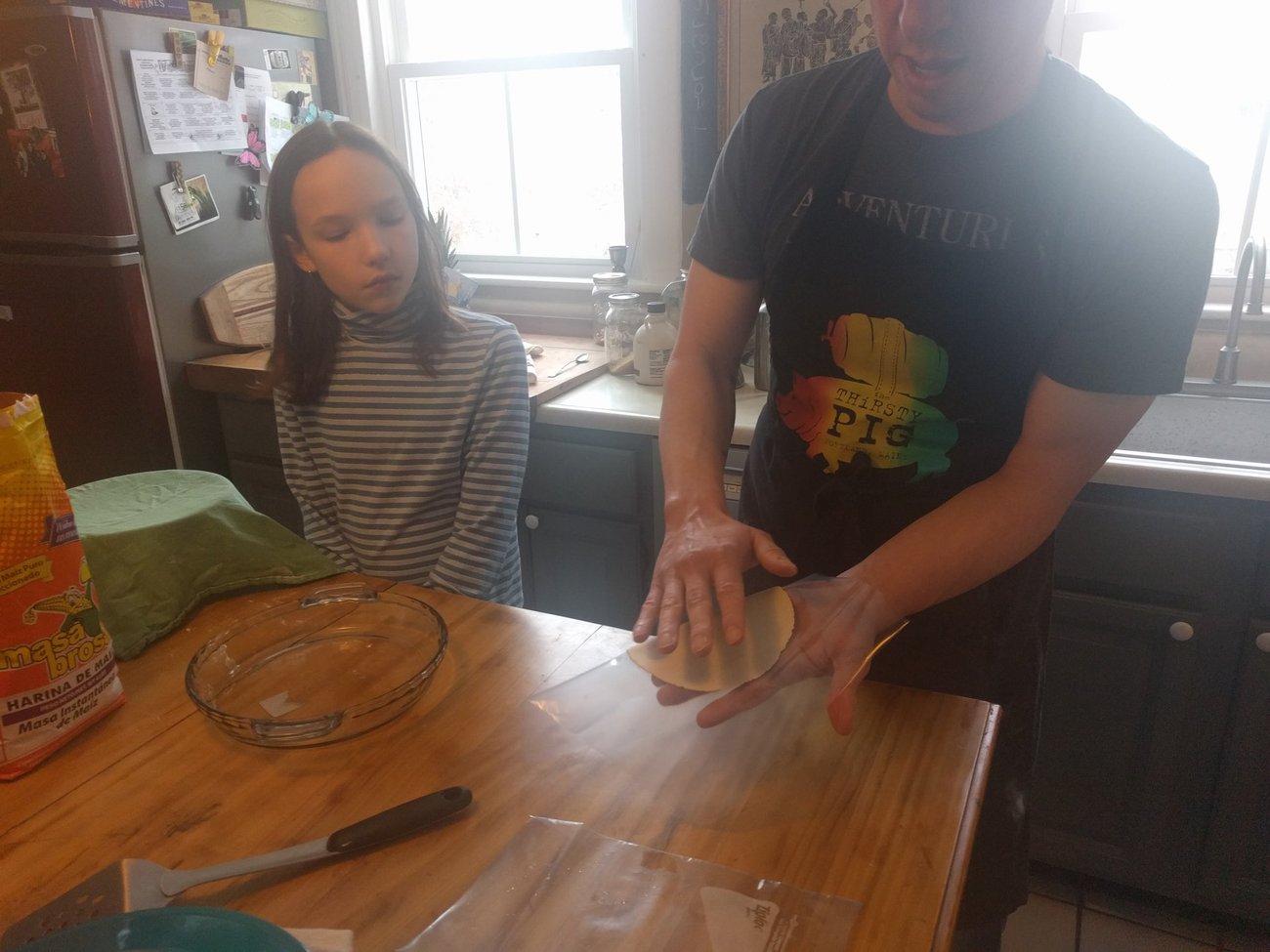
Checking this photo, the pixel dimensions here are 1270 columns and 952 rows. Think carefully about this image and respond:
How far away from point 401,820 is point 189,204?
6.33 feet

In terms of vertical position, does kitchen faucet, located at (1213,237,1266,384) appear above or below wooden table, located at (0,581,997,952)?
above

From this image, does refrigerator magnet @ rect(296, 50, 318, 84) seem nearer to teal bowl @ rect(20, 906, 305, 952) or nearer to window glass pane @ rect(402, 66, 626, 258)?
window glass pane @ rect(402, 66, 626, 258)

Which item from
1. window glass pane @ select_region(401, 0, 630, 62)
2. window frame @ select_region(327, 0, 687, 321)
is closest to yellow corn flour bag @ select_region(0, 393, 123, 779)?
window frame @ select_region(327, 0, 687, 321)

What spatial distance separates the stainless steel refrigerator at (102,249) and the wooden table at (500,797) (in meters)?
1.54

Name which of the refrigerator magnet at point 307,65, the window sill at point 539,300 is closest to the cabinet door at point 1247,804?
the window sill at point 539,300

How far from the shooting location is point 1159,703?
1.44 meters

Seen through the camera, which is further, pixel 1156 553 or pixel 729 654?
pixel 1156 553

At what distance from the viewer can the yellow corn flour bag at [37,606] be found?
2.12 ft

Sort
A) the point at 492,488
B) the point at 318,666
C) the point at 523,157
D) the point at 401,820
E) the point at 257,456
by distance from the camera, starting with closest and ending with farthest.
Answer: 1. the point at 401,820
2. the point at 318,666
3. the point at 492,488
4. the point at 257,456
5. the point at 523,157

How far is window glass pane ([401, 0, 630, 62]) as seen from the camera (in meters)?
2.31

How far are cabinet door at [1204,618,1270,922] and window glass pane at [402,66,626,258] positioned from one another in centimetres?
170

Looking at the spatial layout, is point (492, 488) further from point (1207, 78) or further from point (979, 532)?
point (1207, 78)

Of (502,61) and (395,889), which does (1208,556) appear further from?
(502,61)

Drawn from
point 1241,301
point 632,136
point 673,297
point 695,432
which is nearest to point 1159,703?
point 1241,301
